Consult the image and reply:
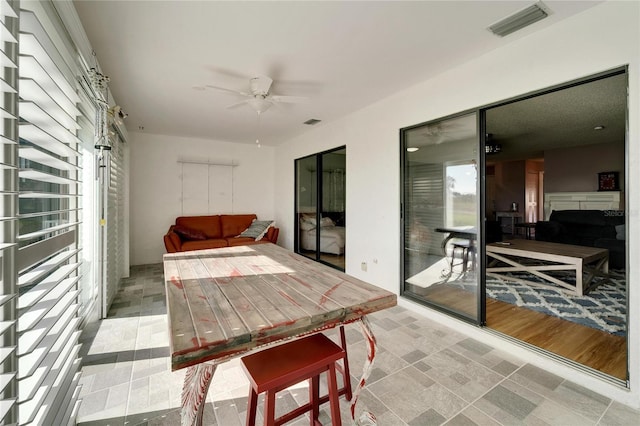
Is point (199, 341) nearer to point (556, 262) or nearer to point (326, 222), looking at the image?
point (326, 222)

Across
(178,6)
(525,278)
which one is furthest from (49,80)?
(525,278)

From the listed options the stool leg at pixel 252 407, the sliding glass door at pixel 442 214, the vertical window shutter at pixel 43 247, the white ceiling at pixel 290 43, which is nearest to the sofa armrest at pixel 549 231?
the sliding glass door at pixel 442 214

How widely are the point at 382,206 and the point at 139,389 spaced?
2.86 metres

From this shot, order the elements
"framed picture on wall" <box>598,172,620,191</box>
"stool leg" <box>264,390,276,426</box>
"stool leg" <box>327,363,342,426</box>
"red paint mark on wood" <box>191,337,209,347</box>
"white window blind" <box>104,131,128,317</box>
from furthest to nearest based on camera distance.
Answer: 1. "framed picture on wall" <box>598,172,620,191</box>
2. "white window blind" <box>104,131,128,317</box>
3. "stool leg" <box>327,363,342,426</box>
4. "stool leg" <box>264,390,276,426</box>
5. "red paint mark on wood" <box>191,337,209,347</box>

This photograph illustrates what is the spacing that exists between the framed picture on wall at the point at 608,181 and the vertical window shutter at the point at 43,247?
8180mm

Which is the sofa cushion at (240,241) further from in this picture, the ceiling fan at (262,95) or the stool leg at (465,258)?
the stool leg at (465,258)

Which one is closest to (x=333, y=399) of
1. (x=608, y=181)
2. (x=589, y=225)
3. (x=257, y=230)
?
(x=257, y=230)

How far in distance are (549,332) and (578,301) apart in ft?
3.90

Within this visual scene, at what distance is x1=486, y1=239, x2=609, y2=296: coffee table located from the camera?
134 inches

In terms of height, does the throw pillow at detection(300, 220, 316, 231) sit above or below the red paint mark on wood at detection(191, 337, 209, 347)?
above

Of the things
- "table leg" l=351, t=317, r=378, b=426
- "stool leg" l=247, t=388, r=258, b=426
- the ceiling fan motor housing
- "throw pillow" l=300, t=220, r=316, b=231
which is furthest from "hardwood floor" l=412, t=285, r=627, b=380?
the ceiling fan motor housing

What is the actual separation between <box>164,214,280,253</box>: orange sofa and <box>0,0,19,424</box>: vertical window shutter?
12.6ft

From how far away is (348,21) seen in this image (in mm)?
1984

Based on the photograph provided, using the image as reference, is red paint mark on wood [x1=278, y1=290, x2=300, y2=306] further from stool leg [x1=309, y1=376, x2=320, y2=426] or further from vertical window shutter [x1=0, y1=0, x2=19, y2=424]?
vertical window shutter [x1=0, y1=0, x2=19, y2=424]
